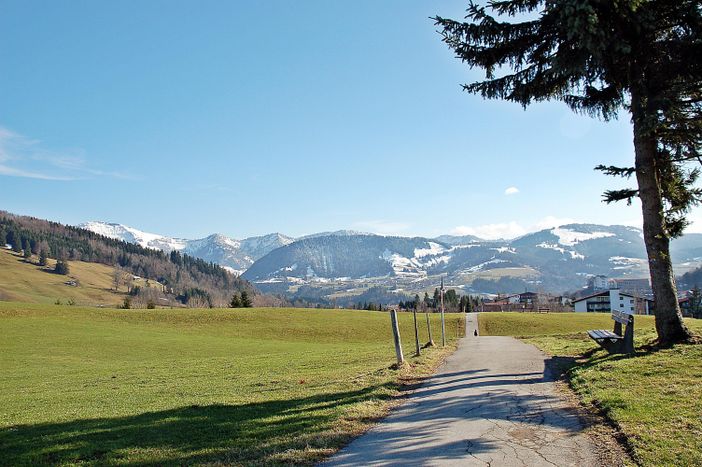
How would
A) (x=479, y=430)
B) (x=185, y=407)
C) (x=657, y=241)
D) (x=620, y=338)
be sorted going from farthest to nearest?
(x=620, y=338) < (x=657, y=241) < (x=185, y=407) < (x=479, y=430)

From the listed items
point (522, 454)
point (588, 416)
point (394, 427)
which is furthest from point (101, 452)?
point (588, 416)

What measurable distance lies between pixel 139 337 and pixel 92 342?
5.57 m

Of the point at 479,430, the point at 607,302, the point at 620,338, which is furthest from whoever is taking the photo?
the point at 607,302

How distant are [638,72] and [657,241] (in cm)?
477

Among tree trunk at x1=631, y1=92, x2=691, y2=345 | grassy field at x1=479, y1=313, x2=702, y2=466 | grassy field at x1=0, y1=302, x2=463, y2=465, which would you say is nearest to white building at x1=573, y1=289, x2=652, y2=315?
grassy field at x1=0, y1=302, x2=463, y2=465

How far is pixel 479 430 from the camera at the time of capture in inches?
321

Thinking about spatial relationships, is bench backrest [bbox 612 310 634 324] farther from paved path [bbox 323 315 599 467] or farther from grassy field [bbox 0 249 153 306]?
grassy field [bbox 0 249 153 306]

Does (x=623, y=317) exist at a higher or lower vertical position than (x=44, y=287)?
lower

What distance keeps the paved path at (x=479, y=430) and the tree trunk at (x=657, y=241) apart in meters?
3.94

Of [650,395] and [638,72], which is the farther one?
[638,72]

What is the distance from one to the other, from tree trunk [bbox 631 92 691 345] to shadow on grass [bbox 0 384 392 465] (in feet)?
26.3

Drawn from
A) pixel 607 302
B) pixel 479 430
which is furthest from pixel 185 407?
pixel 607 302

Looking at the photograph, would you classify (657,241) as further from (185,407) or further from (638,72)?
(185,407)

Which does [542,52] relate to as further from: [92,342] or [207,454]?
[92,342]
